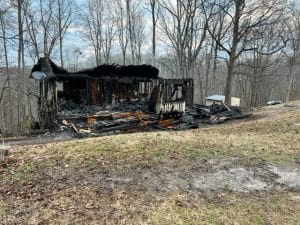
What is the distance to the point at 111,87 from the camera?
16.0m

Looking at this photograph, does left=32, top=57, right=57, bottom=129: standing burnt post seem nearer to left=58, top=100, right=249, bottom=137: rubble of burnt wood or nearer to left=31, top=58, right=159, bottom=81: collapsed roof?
left=58, top=100, right=249, bottom=137: rubble of burnt wood

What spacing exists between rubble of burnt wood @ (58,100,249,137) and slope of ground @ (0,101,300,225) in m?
5.45

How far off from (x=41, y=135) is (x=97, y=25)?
90.3ft

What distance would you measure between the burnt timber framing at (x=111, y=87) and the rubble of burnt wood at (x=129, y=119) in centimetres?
51

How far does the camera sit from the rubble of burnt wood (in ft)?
41.3

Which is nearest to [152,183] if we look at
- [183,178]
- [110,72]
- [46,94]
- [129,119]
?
[183,178]

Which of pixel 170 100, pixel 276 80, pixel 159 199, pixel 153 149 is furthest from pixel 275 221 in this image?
pixel 276 80

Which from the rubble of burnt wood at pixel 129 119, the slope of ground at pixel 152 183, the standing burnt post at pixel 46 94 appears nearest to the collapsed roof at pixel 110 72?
the standing burnt post at pixel 46 94

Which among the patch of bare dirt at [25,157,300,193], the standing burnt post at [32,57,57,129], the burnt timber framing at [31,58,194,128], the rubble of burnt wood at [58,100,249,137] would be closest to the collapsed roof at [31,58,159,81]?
the burnt timber framing at [31,58,194,128]

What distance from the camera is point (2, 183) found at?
5.07 m

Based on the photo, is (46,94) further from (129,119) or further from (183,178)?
(183,178)

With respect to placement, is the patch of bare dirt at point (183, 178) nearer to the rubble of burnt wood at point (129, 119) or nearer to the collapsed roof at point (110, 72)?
the rubble of burnt wood at point (129, 119)

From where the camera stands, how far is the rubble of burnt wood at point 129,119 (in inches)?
495

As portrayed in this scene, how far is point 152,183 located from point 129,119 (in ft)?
28.4
